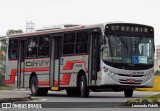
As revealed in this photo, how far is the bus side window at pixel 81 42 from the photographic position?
27.0 meters

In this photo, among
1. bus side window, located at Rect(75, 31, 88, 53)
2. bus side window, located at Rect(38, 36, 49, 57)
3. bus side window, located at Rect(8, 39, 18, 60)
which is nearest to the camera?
bus side window, located at Rect(75, 31, 88, 53)

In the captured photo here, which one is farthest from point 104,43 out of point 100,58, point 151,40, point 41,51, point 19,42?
point 19,42

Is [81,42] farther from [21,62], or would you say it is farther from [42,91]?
[21,62]

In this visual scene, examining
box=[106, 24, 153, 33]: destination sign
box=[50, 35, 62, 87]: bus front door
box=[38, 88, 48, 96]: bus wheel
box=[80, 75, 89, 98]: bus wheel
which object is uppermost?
box=[106, 24, 153, 33]: destination sign

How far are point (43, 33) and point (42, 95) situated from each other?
3207 mm

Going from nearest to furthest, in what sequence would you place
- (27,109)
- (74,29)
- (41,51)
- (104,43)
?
(27,109) → (104,43) → (74,29) → (41,51)

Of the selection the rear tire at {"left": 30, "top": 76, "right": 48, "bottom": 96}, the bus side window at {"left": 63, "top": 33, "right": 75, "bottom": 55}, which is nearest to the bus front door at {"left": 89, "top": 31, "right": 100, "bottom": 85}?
the bus side window at {"left": 63, "top": 33, "right": 75, "bottom": 55}

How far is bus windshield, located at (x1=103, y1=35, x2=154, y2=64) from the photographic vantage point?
25938 millimetres

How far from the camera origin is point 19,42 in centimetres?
3228

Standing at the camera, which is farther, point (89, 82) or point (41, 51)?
point (41, 51)

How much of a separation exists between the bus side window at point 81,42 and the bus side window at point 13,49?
5.95 m

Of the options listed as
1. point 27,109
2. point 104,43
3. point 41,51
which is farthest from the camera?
point 41,51

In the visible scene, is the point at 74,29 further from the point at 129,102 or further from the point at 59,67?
the point at 129,102

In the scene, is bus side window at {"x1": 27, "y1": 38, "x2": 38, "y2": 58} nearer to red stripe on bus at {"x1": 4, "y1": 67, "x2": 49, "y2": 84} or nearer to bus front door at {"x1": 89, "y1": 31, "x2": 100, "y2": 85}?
red stripe on bus at {"x1": 4, "y1": 67, "x2": 49, "y2": 84}
